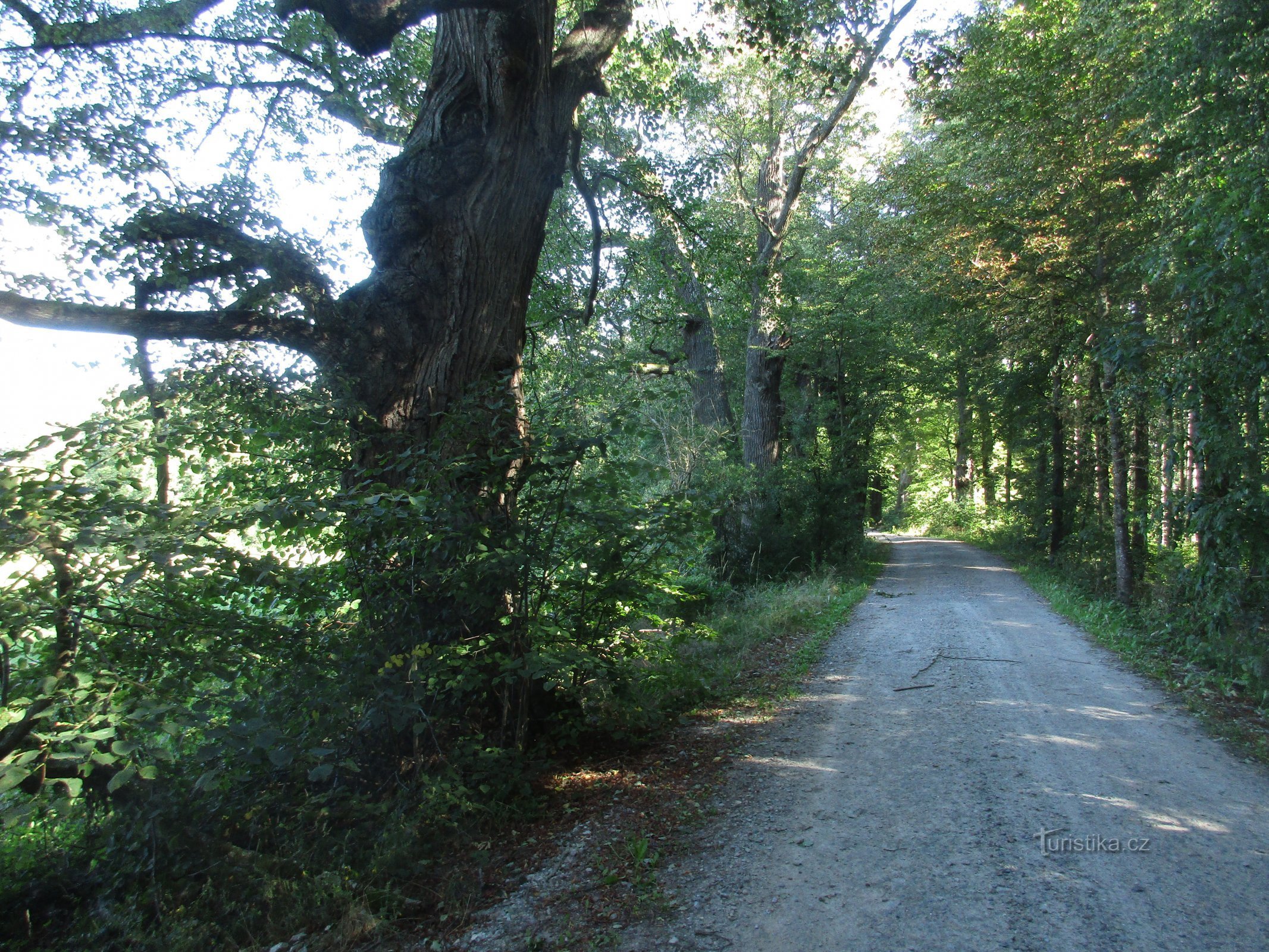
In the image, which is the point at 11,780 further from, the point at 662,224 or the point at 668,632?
the point at 662,224

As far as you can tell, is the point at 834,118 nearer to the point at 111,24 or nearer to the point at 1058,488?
the point at 1058,488

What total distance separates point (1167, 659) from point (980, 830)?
5.70 metres

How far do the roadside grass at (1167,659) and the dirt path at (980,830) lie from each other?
0.24 metres

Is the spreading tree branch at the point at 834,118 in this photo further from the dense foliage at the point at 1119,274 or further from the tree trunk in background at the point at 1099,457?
the tree trunk in background at the point at 1099,457

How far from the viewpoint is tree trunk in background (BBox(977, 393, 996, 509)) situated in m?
23.7

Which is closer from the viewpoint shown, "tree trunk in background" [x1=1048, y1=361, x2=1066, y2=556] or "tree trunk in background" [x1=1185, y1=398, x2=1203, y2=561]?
"tree trunk in background" [x1=1185, y1=398, x2=1203, y2=561]

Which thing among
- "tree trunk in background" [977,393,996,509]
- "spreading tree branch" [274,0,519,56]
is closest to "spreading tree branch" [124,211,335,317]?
"spreading tree branch" [274,0,519,56]

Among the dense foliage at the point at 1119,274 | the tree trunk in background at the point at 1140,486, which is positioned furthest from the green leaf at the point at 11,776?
the tree trunk in background at the point at 1140,486

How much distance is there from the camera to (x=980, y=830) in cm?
409

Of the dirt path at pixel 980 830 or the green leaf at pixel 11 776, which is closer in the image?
the green leaf at pixel 11 776

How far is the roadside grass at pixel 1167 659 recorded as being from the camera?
587cm

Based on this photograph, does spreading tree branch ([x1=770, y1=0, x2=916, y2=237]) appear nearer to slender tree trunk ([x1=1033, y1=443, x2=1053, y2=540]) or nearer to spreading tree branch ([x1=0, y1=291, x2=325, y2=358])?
spreading tree branch ([x1=0, y1=291, x2=325, y2=358])

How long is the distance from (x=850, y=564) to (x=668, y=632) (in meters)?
11.7

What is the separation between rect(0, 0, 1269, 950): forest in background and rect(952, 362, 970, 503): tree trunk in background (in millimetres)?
13285
